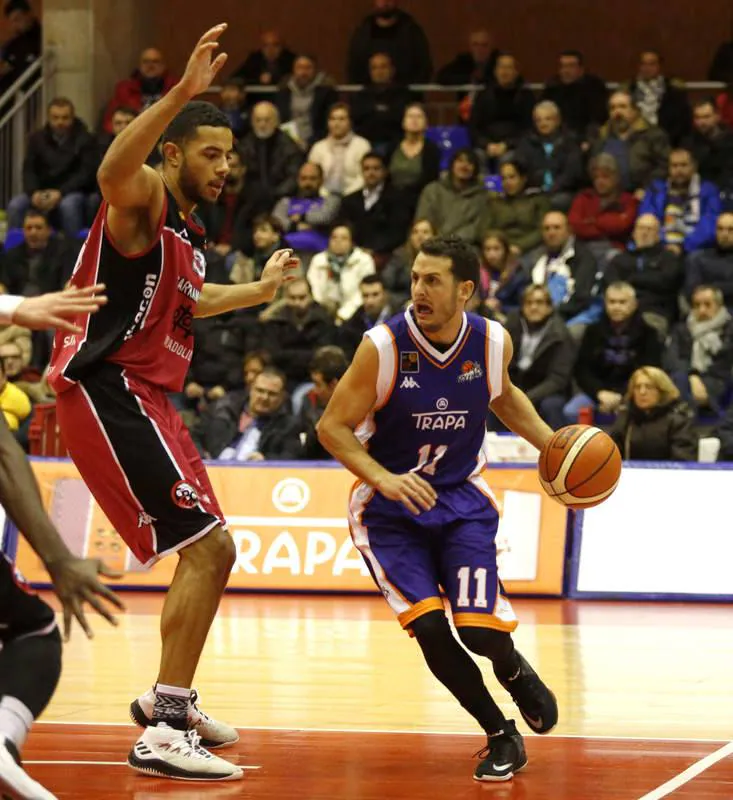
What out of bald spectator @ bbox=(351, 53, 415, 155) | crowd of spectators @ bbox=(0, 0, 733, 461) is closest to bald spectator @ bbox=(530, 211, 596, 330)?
crowd of spectators @ bbox=(0, 0, 733, 461)

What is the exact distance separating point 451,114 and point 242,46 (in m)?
3.35

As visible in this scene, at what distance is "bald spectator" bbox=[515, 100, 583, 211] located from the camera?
1419 centimetres

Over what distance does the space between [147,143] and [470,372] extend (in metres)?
1.51

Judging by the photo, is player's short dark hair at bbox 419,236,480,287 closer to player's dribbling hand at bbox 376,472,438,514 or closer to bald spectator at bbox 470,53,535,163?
player's dribbling hand at bbox 376,472,438,514

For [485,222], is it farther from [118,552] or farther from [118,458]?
[118,458]

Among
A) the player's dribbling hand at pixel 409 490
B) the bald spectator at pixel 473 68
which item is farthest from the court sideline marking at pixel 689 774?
the bald spectator at pixel 473 68

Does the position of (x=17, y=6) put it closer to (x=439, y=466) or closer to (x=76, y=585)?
(x=439, y=466)

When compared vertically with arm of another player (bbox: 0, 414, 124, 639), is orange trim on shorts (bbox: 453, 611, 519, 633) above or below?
below

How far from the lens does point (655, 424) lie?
1086cm

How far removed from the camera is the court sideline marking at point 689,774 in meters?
5.07

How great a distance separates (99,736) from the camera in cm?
609

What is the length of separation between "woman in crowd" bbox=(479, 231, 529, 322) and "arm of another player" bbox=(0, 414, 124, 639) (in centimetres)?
939

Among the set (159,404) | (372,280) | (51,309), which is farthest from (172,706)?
(372,280)

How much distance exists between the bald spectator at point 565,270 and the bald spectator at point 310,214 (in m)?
2.16
